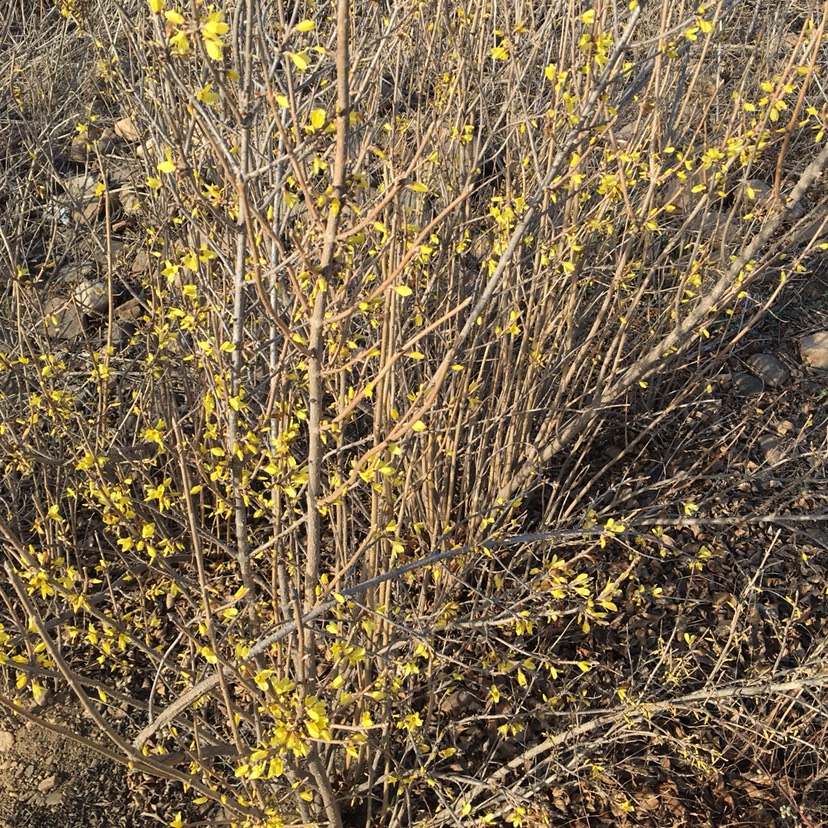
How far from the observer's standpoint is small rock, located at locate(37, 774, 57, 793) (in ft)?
8.79

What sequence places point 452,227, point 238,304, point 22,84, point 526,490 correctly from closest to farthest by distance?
point 238,304 → point 452,227 → point 526,490 → point 22,84

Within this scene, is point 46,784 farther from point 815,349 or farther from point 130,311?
point 815,349

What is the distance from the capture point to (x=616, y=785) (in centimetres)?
268

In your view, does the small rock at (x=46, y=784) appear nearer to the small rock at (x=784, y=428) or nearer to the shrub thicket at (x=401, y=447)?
the shrub thicket at (x=401, y=447)

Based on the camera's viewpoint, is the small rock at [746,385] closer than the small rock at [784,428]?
No

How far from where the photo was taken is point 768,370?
434cm

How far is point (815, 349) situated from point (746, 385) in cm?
63

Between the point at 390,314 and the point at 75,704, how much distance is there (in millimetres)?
2063

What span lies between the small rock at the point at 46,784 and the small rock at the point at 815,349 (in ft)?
14.4

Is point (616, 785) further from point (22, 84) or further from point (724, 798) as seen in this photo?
point (22, 84)

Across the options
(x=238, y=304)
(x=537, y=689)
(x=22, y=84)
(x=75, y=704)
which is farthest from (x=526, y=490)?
(x=22, y=84)

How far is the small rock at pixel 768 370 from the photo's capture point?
14.2ft

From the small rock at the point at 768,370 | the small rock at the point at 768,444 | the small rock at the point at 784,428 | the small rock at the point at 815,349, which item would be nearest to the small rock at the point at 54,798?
the small rock at the point at 768,444

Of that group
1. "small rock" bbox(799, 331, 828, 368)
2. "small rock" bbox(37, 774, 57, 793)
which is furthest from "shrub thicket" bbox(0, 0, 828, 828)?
"small rock" bbox(799, 331, 828, 368)
